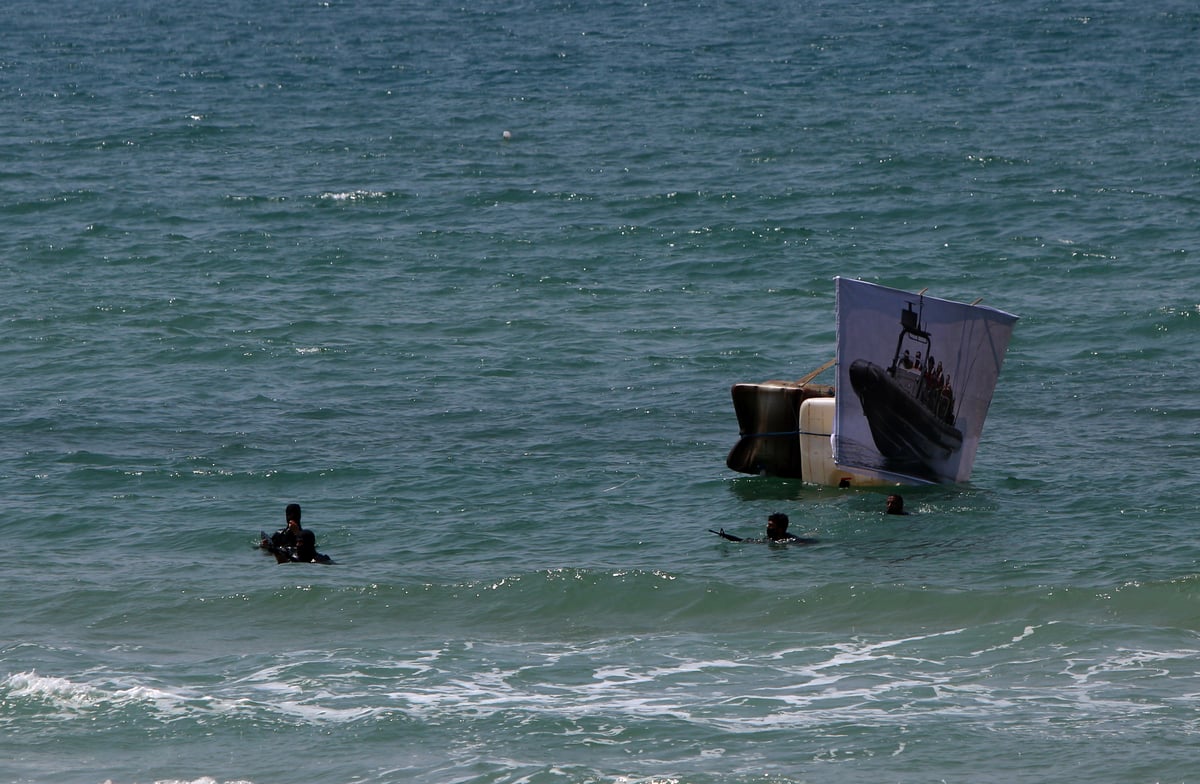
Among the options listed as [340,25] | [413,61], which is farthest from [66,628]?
[340,25]

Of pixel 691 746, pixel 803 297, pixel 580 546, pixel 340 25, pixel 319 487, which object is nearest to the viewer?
pixel 691 746

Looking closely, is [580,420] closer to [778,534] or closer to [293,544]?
[778,534]

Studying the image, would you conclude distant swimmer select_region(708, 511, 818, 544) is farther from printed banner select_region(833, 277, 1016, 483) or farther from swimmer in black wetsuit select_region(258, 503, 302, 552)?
swimmer in black wetsuit select_region(258, 503, 302, 552)

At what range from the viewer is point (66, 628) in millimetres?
21344

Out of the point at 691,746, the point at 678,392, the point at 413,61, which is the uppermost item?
the point at 413,61

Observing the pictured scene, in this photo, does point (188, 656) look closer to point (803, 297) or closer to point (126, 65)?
point (803, 297)

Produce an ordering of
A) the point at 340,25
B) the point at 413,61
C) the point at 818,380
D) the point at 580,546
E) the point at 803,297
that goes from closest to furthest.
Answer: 1. the point at 580,546
2. the point at 818,380
3. the point at 803,297
4. the point at 413,61
5. the point at 340,25

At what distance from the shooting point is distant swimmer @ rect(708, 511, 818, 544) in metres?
23.2

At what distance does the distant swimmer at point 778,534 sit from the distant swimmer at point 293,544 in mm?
5699

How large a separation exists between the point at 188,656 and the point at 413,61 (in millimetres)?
47945

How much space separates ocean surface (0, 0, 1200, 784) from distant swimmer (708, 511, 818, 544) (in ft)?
1.05

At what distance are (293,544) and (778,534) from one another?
268 inches

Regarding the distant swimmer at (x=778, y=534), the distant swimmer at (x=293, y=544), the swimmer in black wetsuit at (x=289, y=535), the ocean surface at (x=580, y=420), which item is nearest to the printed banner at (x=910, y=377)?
the ocean surface at (x=580, y=420)

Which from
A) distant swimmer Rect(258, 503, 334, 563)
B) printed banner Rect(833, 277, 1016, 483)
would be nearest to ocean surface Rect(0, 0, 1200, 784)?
distant swimmer Rect(258, 503, 334, 563)
